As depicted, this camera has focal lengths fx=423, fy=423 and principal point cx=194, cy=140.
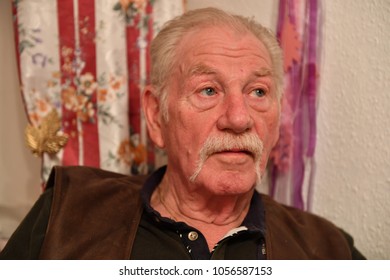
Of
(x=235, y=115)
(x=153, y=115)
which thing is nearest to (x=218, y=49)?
(x=235, y=115)

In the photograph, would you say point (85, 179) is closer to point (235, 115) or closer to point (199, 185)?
point (199, 185)

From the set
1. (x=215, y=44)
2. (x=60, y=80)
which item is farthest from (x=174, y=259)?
(x=60, y=80)

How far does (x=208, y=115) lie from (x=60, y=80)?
680mm

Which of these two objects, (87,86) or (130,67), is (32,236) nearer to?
(87,86)

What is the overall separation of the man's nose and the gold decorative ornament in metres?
0.70

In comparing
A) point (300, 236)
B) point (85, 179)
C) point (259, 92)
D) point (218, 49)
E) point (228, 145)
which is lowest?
point (300, 236)

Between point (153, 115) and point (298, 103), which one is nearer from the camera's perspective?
point (153, 115)

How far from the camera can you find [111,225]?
3.96 ft

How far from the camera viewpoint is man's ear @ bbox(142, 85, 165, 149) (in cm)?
128

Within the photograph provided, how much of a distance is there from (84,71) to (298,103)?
773 millimetres

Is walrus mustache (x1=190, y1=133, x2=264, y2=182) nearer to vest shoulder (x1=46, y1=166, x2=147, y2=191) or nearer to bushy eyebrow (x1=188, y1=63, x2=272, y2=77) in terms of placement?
bushy eyebrow (x1=188, y1=63, x2=272, y2=77)

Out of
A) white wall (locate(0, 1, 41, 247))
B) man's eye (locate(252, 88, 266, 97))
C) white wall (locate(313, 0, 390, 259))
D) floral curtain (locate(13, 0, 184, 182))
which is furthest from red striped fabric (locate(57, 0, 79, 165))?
white wall (locate(313, 0, 390, 259))

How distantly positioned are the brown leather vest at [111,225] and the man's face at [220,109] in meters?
0.20

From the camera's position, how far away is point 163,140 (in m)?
1.27
